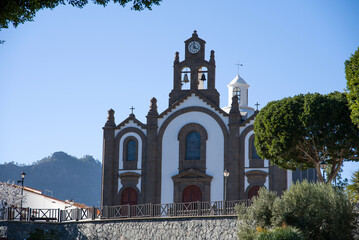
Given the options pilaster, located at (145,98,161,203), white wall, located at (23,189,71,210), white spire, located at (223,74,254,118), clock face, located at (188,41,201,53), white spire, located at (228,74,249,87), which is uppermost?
clock face, located at (188,41,201,53)

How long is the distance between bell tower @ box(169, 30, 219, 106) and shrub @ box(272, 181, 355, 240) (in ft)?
68.9

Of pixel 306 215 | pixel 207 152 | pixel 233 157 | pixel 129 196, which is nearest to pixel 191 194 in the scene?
pixel 207 152

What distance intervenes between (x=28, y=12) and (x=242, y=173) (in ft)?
102

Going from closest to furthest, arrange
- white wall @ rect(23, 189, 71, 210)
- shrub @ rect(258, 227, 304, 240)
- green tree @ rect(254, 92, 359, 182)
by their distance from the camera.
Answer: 1. shrub @ rect(258, 227, 304, 240)
2. green tree @ rect(254, 92, 359, 182)
3. white wall @ rect(23, 189, 71, 210)

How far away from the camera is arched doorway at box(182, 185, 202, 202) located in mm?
48156

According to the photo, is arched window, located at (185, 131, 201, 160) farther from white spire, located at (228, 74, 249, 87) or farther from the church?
white spire, located at (228, 74, 249, 87)

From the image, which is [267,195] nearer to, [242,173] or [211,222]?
[211,222]

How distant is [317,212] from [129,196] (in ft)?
76.4

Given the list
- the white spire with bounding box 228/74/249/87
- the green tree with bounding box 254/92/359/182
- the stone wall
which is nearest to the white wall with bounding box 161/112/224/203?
the white spire with bounding box 228/74/249/87

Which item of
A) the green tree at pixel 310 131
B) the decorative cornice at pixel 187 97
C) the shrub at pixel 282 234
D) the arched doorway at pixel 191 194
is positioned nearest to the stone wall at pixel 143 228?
the shrub at pixel 282 234

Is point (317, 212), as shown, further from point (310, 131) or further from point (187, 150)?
point (187, 150)

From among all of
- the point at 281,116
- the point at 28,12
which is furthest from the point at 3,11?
the point at 281,116

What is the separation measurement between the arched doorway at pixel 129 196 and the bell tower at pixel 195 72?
301 inches

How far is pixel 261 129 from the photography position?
127 feet
